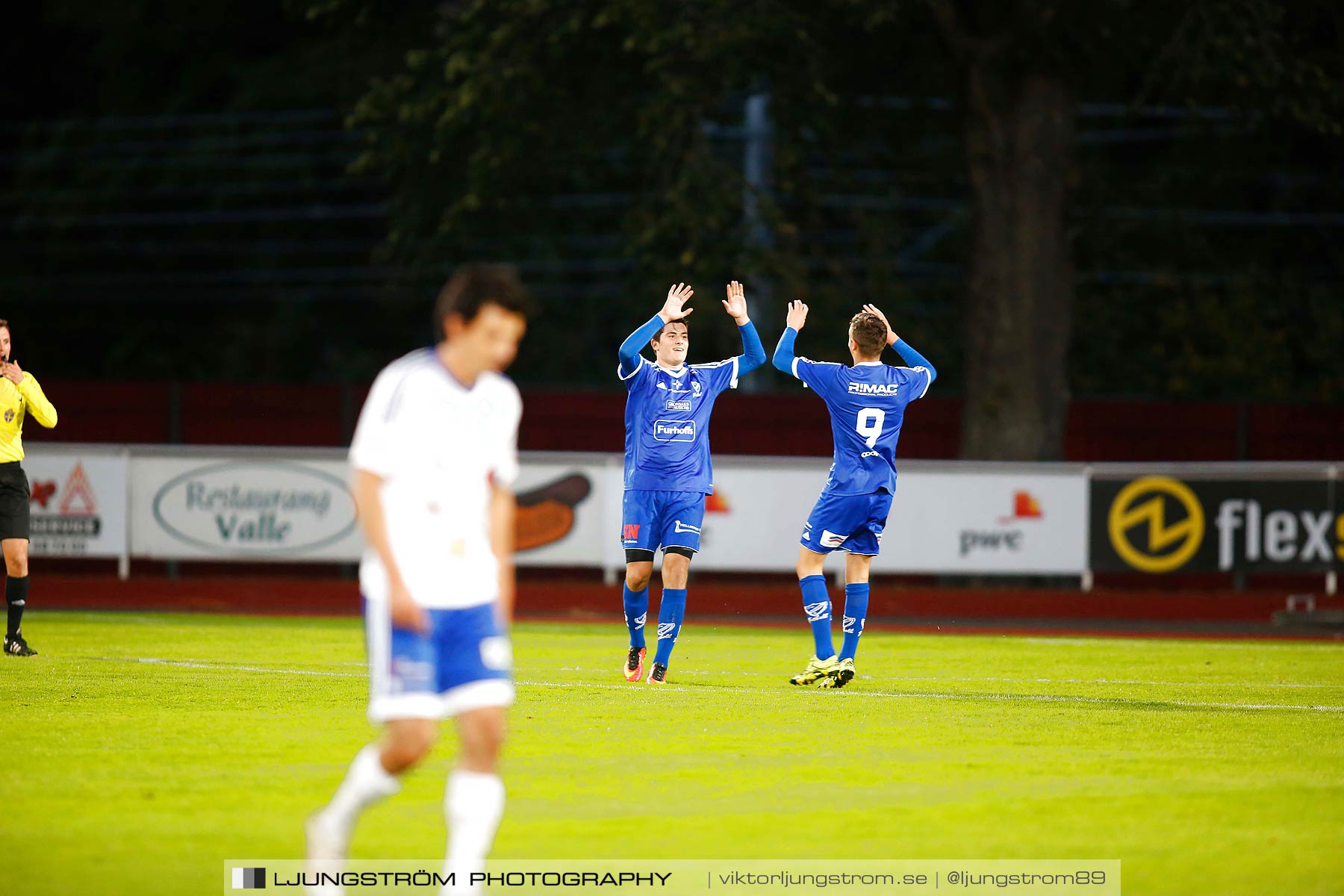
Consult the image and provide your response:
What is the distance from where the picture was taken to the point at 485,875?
5602mm

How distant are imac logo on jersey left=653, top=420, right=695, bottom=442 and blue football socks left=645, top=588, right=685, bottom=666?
981 mm

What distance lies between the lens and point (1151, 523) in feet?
69.8

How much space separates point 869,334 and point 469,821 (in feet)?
20.4

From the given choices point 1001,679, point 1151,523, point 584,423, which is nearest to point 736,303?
point 1001,679

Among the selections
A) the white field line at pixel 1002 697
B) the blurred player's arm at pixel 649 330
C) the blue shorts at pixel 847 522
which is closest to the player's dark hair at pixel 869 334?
the blue shorts at pixel 847 522

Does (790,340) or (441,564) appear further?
(790,340)

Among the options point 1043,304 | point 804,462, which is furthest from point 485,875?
point 1043,304

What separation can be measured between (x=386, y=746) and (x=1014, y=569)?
16810 millimetres

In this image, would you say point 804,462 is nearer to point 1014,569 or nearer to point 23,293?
point 1014,569

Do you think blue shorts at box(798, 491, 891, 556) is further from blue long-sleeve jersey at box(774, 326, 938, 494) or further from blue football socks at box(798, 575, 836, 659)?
blue football socks at box(798, 575, 836, 659)

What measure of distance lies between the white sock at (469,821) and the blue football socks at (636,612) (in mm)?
6023

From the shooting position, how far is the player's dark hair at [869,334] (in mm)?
10688

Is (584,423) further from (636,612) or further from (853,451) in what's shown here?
(853,451)

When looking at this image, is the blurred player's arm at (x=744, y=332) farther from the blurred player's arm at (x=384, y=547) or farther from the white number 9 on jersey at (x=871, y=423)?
the blurred player's arm at (x=384, y=547)
